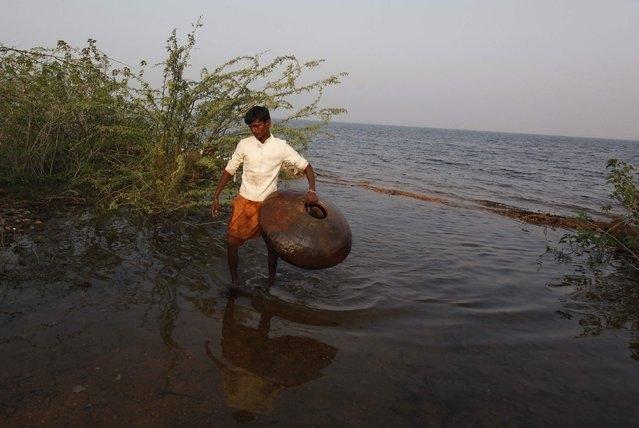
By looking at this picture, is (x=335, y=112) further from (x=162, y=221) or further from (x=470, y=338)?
(x=470, y=338)

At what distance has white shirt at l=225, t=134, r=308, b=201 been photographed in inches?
152

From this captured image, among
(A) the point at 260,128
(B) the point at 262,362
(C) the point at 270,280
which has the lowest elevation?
(B) the point at 262,362

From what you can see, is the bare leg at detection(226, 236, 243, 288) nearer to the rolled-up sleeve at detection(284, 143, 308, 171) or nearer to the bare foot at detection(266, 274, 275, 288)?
the bare foot at detection(266, 274, 275, 288)

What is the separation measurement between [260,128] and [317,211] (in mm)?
901

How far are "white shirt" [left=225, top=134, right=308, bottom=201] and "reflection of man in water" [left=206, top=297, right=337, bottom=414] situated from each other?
1190 millimetres

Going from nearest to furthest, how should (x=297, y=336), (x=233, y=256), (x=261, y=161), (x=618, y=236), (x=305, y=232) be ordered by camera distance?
(x=297, y=336), (x=305, y=232), (x=261, y=161), (x=233, y=256), (x=618, y=236)

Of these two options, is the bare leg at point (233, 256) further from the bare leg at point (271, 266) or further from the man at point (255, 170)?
the bare leg at point (271, 266)

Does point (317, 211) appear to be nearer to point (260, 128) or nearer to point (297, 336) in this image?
point (260, 128)

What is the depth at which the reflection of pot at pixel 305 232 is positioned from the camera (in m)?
3.51

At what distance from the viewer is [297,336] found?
3350mm

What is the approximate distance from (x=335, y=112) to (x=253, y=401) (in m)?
5.45

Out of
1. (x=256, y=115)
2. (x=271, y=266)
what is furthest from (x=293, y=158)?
(x=271, y=266)

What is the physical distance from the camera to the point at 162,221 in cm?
614

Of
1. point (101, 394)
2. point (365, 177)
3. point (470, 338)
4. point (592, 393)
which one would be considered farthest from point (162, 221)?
point (365, 177)
